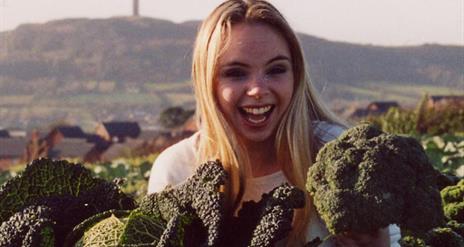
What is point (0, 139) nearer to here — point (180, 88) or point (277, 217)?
point (180, 88)

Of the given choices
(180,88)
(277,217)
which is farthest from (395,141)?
(180,88)

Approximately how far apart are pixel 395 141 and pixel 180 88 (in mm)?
146445

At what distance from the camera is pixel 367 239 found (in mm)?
3381

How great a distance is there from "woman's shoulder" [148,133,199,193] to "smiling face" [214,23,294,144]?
0.58 meters

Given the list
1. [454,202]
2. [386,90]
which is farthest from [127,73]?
[454,202]

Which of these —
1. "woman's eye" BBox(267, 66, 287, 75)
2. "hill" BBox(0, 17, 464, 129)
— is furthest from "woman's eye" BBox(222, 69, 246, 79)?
"hill" BBox(0, 17, 464, 129)

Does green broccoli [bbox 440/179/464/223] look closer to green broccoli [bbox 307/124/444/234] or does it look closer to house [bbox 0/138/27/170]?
green broccoli [bbox 307/124/444/234]

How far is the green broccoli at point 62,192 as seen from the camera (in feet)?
13.7

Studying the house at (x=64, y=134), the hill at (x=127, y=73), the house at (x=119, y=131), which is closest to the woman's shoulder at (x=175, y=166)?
the house at (x=64, y=134)

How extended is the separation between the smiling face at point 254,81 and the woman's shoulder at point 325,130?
0.83 ft

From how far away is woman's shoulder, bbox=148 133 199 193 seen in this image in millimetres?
4824

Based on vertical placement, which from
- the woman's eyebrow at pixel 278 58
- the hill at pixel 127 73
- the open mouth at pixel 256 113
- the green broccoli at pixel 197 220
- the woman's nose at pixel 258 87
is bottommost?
the hill at pixel 127 73

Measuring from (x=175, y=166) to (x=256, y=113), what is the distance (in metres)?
0.84

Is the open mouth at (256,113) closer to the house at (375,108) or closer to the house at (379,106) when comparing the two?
the house at (375,108)
